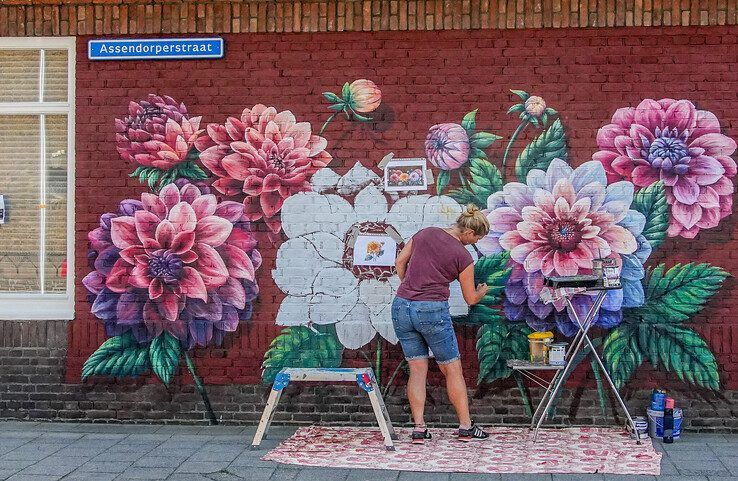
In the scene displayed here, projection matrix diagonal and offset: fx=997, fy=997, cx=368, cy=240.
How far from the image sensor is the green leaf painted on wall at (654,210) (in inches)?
327

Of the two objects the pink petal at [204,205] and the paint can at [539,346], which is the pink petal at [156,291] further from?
the paint can at [539,346]

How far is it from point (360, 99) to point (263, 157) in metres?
0.97

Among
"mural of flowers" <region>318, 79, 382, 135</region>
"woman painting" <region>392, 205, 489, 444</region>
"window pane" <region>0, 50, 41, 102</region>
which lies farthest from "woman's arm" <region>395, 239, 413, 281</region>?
"window pane" <region>0, 50, 41, 102</region>

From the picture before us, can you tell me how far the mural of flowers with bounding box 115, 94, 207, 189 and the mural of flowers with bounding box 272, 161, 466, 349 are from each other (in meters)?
1.00

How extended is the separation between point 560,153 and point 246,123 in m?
2.70

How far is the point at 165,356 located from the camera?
8641 millimetres

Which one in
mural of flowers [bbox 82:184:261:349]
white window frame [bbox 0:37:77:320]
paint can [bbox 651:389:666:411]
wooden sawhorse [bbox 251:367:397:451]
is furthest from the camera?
white window frame [bbox 0:37:77:320]

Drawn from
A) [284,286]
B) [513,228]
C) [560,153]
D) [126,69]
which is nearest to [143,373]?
[284,286]

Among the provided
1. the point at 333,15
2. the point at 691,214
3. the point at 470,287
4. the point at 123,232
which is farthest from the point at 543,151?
the point at 123,232

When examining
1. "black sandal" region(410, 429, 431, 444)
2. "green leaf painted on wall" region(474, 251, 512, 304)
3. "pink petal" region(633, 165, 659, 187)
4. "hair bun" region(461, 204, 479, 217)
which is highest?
"pink petal" region(633, 165, 659, 187)

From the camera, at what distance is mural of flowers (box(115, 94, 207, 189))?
28.5ft

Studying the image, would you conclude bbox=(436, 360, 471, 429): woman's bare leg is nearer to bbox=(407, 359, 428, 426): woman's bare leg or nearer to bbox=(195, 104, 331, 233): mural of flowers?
bbox=(407, 359, 428, 426): woman's bare leg

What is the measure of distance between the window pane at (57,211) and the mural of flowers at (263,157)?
1.30 metres

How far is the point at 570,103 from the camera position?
8.38 meters
